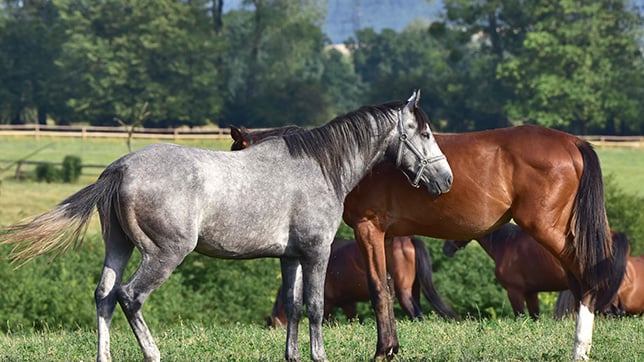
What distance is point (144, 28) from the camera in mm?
72125

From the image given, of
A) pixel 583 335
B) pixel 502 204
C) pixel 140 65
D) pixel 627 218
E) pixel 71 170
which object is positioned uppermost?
pixel 502 204

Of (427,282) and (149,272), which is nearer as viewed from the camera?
(149,272)

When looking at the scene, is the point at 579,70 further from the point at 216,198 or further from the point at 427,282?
the point at 216,198

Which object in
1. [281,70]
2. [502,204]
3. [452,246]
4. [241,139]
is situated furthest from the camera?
[281,70]

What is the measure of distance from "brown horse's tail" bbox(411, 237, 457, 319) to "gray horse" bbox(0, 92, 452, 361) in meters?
6.40

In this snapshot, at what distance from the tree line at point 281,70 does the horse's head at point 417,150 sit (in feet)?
199

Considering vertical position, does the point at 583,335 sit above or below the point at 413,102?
below

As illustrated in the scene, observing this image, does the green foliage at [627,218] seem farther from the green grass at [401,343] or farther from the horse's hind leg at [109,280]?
the horse's hind leg at [109,280]

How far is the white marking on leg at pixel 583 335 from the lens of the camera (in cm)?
755

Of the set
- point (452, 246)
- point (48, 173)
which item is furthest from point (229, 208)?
point (48, 173)

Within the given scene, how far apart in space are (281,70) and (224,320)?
56.7m

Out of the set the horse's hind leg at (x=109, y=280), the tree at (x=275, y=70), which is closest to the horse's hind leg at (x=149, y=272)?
the horse's hind leg at (x=109, y=280)

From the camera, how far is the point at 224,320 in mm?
19641

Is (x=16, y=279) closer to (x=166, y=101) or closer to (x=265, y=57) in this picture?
(x=166, y=101)
